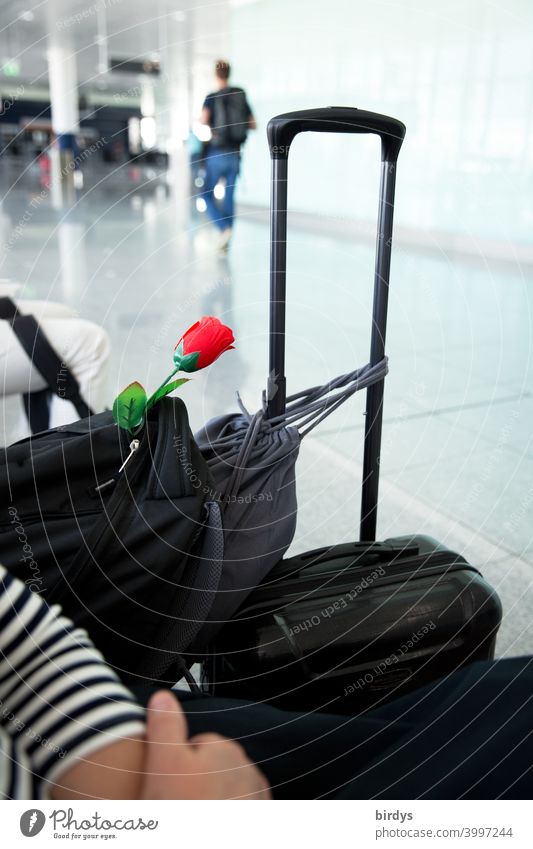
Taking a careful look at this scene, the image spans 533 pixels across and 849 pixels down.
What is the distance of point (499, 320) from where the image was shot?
406 cm

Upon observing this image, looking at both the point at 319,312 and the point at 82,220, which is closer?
the point at 319,312

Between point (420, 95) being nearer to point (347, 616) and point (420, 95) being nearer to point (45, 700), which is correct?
point (347, 616)

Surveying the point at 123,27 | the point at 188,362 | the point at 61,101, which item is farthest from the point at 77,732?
the point at 123,27

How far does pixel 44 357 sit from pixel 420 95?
21.7 ft

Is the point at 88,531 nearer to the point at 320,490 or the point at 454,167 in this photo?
the point at 320,490

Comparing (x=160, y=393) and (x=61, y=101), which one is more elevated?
(x=160, y=393)

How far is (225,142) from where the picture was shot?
20.1ft

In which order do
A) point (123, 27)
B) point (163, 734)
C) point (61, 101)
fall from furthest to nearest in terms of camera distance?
point (123, 27)
point (61, 101)
point (163, 734)

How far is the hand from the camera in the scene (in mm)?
529

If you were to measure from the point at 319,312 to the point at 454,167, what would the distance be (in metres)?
3.78

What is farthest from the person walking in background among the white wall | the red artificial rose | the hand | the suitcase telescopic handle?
the hand
